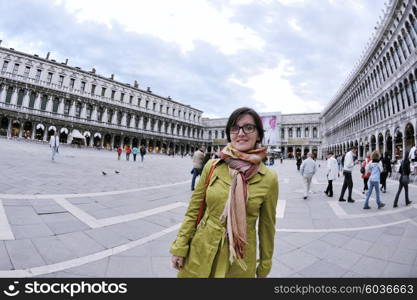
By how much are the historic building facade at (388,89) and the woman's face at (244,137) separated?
2341 centimetres

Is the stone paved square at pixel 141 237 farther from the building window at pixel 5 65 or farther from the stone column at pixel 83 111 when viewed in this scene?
the building window at pixel 5 65

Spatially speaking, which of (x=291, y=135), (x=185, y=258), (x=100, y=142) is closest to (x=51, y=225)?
(x=185, y=258)

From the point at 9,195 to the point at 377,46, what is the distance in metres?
36.2

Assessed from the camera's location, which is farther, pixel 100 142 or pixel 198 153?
pixel 100 142

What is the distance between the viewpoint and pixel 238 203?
4.54 feet

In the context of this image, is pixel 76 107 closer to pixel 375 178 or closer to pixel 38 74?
pixel 38 74

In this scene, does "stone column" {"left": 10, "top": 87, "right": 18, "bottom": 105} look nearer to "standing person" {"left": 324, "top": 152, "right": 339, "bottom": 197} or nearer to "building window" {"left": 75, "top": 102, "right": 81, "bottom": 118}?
"building window" {"left": 75, "top": 102, "right": 81, "bottom": 118}

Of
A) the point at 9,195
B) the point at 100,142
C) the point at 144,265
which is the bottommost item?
the point at 144,265

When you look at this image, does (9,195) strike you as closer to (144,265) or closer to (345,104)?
(144,265)

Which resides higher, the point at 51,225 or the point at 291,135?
the point at 291,135

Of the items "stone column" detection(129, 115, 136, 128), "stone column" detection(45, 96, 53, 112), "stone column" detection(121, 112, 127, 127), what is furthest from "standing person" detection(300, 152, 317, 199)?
"stone column" detection(129, 115, 136, 128)

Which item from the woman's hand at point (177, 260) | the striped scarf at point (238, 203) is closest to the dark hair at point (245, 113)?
the striped scarf at point (238, 203)

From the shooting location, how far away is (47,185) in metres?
6.10

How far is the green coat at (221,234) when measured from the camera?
141 centimetres
